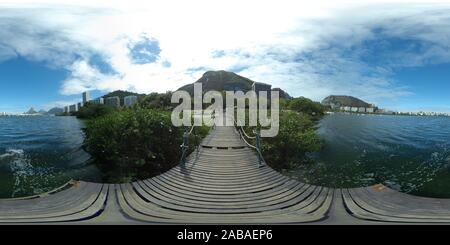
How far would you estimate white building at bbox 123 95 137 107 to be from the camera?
19.3 ft

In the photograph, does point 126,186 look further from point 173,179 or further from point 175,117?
point 175,117

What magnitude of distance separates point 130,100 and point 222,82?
2.14 metres

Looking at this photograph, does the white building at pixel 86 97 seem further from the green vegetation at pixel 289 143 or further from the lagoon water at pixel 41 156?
the green vegetation at pixel 289 143

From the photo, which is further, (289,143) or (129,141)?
(289,143)

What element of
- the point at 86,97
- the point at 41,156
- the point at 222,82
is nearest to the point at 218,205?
the point at 222,82

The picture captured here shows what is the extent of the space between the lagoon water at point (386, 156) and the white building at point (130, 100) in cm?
515

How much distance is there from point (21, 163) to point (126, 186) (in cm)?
447

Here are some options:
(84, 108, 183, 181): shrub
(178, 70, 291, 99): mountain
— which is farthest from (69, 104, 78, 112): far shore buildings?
(178, 70, 291, 99): mountain

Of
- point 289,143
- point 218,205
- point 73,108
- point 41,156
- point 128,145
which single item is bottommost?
point 218,205

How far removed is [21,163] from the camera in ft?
23.7

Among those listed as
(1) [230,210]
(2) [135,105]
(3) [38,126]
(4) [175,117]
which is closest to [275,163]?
(4) [175,117]

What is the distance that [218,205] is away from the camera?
3.93 metres

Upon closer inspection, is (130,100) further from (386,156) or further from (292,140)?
(386,156)

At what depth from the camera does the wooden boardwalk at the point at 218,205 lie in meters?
3.53
